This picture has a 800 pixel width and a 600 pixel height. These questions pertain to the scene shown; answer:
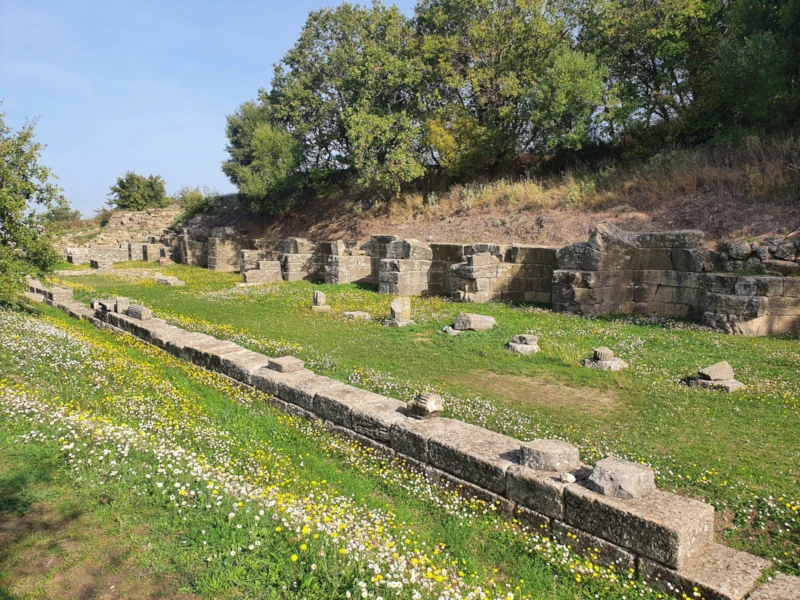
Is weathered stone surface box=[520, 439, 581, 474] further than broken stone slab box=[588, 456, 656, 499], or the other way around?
weathered stone surface box=[520, 439, 581, 474]

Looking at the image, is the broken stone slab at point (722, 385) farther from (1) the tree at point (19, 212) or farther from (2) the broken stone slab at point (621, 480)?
(1) the tree at point (19, 212)

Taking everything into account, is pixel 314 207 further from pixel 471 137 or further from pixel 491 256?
pixel 491 256

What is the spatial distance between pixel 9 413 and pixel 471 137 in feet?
82.4

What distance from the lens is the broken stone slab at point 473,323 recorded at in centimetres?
1257

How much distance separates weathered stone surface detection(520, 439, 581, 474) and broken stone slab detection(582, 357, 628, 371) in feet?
15.6

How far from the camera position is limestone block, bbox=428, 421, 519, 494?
208 inches

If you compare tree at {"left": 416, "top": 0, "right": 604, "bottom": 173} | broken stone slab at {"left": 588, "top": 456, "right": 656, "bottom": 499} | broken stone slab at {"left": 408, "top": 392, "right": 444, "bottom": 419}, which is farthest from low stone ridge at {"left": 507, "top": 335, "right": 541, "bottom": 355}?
tree at {"left": 416, "top": 0, "right": 604, "bottom": 173}

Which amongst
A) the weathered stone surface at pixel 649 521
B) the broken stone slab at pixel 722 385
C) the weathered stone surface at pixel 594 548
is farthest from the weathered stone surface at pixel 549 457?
the broken stone slab at pixel 722 385

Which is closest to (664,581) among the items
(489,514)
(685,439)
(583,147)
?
(489,514)

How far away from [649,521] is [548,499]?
89cm

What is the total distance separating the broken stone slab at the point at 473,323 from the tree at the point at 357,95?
53.7 ft

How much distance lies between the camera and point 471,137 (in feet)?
91.7

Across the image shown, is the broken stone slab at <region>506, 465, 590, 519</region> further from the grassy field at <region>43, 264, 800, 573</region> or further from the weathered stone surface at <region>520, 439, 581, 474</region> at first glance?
the grassy field at <region>43, 264, 800, 573</region>

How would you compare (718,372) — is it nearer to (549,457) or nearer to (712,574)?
(549,457)
